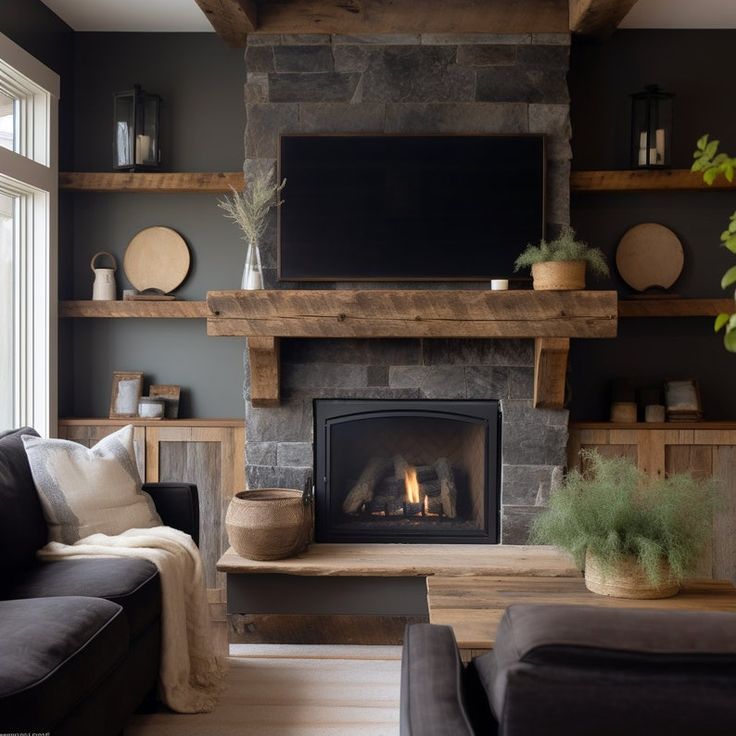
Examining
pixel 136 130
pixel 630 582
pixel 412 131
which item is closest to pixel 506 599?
pixel 630 582

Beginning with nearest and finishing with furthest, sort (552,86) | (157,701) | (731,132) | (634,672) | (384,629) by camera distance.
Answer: (634,672), (157,701), (384,629), (552,86), (731,132)

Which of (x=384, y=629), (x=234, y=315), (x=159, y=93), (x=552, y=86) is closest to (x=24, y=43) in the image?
(x=159, y=93)

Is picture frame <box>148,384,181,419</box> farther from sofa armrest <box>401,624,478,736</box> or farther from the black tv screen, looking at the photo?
sofa armrest <box>401,624,478,736</box>

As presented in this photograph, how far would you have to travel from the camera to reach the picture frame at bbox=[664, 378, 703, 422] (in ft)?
14.9

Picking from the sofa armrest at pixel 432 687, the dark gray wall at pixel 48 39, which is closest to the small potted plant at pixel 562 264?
the dark gray wall at pixel 48 39

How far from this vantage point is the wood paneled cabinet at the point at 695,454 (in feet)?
14.3

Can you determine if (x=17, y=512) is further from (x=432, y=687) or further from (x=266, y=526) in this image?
(x=432, y=687)

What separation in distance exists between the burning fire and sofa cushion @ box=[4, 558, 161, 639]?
165cm

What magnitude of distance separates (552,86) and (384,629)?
2576mm

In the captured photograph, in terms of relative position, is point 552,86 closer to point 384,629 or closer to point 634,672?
point 384,629

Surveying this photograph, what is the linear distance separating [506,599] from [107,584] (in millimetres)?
1187

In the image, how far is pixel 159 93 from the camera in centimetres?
479

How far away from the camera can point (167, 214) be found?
4.86m

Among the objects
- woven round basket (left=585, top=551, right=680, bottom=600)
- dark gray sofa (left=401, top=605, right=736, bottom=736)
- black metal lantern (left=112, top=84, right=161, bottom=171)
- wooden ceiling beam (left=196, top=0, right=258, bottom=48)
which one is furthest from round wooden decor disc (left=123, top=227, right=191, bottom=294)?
dark gray sofa (left=401, top=605, right=736, bottom=736)
